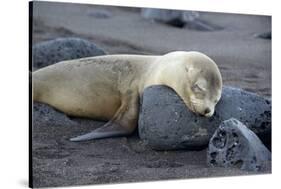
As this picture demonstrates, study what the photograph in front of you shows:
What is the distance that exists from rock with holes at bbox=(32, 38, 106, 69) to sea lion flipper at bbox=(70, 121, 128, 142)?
619 mm

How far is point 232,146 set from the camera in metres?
5.18

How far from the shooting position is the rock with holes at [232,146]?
17.0 feet

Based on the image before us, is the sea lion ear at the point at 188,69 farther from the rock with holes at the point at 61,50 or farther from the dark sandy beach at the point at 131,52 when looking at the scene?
the rock with holes at the point at 61,50

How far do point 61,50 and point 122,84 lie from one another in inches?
24.1

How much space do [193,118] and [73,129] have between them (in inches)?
40.1

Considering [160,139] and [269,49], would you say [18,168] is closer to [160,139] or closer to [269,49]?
[160,139]

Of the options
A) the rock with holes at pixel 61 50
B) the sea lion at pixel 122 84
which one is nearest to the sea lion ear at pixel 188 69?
the sea lion at pixel 122 84

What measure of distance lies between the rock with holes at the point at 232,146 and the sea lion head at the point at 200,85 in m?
0.20

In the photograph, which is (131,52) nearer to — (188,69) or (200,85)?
(188,69)

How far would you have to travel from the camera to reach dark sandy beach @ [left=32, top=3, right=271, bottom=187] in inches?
188

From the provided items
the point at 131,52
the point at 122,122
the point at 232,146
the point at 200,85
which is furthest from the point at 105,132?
the point at 232,146

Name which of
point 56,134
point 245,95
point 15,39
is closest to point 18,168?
point 56,134

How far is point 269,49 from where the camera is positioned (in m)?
5.76

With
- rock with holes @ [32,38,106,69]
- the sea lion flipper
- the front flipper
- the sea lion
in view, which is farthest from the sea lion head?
rock with holes @ [32,38,106,69]
